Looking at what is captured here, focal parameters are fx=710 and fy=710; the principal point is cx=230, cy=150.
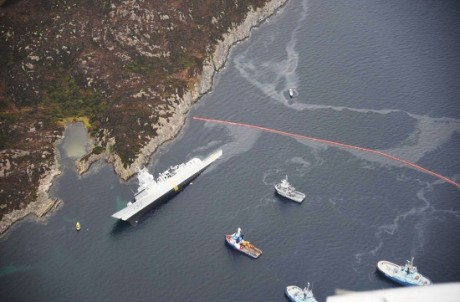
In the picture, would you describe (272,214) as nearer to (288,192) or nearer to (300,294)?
(288,192)

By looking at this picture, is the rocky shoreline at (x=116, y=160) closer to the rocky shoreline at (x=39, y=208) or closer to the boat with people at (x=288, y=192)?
the rocky shoreline at (x=39, y=208)

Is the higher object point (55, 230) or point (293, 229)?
point (293, 229)

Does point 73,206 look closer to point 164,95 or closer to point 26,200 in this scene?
point 26,200

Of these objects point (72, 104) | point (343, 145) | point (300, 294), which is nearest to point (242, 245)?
point (300, 294)

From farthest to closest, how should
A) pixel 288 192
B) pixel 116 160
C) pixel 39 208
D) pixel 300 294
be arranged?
pixel 116 160, pixel 39 208, pixel 288 192, pixel 300 294

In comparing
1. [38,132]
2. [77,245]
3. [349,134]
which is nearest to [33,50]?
[38,132]

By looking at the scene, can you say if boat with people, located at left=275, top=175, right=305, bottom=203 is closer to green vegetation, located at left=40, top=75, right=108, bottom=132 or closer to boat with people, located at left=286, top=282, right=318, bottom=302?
boat with people, located at left=286, top=282, right=318, bottom=302

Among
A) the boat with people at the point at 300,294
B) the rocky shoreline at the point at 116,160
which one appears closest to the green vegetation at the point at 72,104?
the rocky shoreline at the point at 116,160
